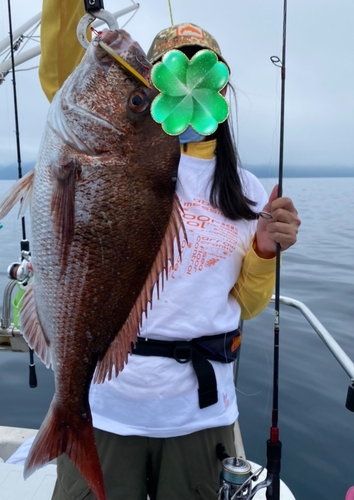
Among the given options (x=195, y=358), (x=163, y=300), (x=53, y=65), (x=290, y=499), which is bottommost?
(x=290, y=499)

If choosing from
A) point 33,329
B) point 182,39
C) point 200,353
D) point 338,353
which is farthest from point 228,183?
point 338,353

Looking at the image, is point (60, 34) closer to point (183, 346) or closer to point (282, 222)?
point (282, 222)

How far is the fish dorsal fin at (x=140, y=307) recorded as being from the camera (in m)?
1.18

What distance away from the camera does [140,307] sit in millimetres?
1218

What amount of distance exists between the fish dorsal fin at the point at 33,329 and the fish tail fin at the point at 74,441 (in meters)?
0.15

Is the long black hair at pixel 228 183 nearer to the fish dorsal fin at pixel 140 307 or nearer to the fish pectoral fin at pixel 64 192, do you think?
the fish dorsal fin at pixel 140 307

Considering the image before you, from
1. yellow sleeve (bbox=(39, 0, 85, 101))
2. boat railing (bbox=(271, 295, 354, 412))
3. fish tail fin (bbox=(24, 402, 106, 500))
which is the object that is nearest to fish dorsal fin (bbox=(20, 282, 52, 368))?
fish tail fin (bbox=(24, 402, 106, 500))

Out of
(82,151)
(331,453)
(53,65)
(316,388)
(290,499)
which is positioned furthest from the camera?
(316,388)

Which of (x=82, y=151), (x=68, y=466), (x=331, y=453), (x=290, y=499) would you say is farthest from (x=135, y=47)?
(x=331, y=453)

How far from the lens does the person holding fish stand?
1.26 meters

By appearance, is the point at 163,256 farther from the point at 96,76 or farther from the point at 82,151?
the point at 96,76

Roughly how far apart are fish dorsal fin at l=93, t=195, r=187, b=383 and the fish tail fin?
142 mm

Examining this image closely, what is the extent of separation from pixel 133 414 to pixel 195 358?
11.4 inches

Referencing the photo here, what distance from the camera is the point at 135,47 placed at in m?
1.15
